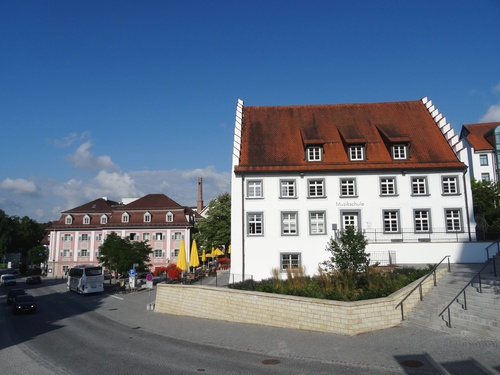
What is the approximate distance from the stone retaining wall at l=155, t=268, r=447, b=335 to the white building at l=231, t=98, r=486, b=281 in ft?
21.5

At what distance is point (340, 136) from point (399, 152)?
181 inches

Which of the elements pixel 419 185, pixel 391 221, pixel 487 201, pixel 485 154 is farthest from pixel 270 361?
pixel 485 154

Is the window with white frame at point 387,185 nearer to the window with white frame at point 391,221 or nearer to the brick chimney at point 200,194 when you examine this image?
the window with white frame at point 391,221

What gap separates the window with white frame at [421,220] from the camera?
28684mm

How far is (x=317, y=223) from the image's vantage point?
1145 inches

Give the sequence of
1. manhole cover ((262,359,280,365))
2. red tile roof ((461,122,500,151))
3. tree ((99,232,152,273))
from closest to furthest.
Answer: manhole cover ((262,359,280,365))
tree ((99,232,152,273))
red tile roof ((461,122,500,151))

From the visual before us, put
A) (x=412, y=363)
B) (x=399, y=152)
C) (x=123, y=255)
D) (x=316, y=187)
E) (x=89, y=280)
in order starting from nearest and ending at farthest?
(x=412, y=363) → (x=316, y=187) → (x=399, y=152) → (x=89, y=280) → (x=123, y=255)

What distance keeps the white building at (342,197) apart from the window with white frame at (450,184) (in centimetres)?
7

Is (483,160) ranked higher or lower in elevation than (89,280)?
higher

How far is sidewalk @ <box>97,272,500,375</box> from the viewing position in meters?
11.4

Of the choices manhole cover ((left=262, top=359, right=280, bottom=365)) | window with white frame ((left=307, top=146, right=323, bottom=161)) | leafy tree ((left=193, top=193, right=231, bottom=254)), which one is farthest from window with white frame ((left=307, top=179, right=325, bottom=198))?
leafy tree ((left=193, top=193, right=231, bottom=254))

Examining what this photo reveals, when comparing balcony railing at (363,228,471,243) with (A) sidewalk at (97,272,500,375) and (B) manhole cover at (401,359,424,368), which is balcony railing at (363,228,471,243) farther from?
(B) manhole cover at (401,359,424,368)

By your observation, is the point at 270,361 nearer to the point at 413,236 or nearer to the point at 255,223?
the point at 255,223

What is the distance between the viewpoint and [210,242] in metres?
50.3
